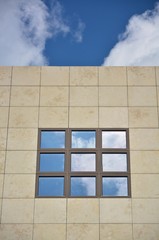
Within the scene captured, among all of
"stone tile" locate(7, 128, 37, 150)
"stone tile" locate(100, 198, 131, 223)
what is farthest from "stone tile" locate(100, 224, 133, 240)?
"stone tile" locate(7, 128, 37, 150)

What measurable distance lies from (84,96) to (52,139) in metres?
1.58

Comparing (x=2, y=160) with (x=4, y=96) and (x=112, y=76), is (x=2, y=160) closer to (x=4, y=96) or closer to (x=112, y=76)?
(x=4, y=96)

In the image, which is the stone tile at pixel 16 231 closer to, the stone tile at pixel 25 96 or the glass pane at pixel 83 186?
the glass pane at pixel 83 186

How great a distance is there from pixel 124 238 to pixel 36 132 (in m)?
3.71

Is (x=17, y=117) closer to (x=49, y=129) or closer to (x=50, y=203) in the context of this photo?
(x=49, y=129)

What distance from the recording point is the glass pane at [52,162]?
9898 mm

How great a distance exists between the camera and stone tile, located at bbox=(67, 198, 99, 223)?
9469 millimetres

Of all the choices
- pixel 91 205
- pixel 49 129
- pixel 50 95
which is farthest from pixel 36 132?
pixel 91 205

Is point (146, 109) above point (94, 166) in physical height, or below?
above

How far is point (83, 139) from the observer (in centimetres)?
1018

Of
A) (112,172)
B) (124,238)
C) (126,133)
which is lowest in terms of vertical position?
(124,238)

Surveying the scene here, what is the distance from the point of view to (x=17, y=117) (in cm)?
1041

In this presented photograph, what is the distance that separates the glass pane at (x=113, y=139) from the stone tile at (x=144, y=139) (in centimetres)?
23

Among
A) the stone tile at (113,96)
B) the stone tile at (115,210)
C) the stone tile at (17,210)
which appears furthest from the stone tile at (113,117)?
the stone tile at (17,210)
